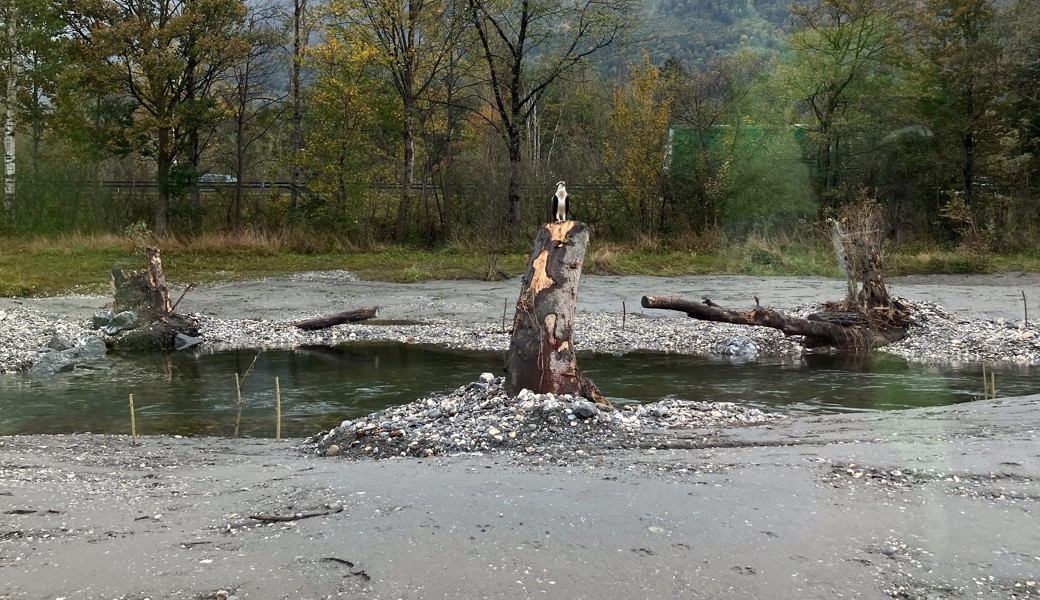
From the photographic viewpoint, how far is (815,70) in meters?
34.9

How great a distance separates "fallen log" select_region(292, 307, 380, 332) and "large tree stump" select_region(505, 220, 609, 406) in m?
9.27

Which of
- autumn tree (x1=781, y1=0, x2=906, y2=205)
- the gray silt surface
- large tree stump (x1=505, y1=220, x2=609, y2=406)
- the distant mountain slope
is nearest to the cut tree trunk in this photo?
the gray silt surface

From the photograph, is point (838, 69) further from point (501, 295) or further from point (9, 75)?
point (9, 75)

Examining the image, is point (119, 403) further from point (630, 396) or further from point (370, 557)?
point (370, 557)

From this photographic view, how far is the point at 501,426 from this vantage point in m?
8.06

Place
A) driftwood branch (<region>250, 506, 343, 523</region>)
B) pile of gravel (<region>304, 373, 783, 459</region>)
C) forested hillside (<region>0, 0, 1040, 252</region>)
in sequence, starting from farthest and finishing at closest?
forested hillside (<region>0, 0, 1040, 252</region>)
pile of gravel (<region>304, 373, 783, 459</region>)
driftwood branch (<region>250, 506, 343, 523</region>)

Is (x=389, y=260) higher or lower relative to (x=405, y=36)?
lower

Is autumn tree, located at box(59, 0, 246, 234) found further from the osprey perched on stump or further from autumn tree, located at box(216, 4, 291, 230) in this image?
the osprey perched on stump

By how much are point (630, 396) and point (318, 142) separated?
2523cm

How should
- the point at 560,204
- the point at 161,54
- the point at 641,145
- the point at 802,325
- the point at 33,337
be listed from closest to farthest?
1. the point at 560,204
2. the point at 802,325
3. the point at 33,337
4. the point at 161,54
5. the point at 641,145

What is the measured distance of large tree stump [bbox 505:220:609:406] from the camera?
8.78 metres

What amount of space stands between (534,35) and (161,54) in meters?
13.6

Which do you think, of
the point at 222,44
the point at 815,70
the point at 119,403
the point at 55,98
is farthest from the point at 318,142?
the point at 119,403

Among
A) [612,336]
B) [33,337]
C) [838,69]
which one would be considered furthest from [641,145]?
[33,337]
